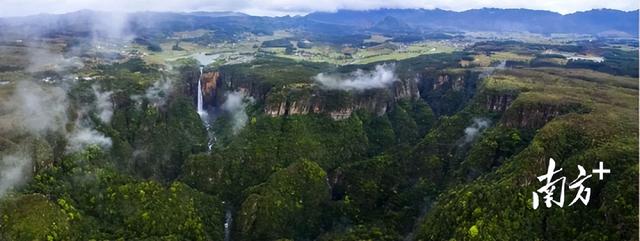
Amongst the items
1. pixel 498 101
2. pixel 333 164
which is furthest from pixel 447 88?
pixel 333 164

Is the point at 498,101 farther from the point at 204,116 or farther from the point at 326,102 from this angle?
the point at 204,116

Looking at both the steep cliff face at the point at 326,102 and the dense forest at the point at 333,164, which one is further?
the steep cliff face at the point at 326,102

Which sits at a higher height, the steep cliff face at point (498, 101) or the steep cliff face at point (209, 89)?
the steep cliff face at point (498, 101)

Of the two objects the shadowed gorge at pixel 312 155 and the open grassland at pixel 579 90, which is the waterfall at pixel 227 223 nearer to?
the shadowed gorge at pixel 312 155

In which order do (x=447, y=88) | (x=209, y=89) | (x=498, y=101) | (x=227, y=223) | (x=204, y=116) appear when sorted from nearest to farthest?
(x=227, y=223), (x=498, y=101), (x=204, y=116), (x=447, y=88), (x=209, y=89)

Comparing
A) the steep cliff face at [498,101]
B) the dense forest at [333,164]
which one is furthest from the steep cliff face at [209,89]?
the steep cliff face at [498,101]

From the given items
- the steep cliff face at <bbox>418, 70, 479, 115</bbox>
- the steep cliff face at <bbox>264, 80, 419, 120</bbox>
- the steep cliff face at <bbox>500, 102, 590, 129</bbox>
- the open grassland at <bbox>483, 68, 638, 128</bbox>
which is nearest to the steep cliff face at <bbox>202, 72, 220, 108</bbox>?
the steep cliff face at <bbox>264, 80, 419, 120</bbox>

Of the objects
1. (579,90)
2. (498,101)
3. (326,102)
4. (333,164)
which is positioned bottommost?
(333,164)

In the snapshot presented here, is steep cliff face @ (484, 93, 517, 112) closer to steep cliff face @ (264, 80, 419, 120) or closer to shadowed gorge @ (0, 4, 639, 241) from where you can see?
shadowed gorge @ (0, 4, 639, 241)

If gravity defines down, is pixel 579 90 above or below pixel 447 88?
above

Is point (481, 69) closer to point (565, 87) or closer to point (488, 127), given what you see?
point (565, 87)

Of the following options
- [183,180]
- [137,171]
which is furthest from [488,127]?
[137,171]
